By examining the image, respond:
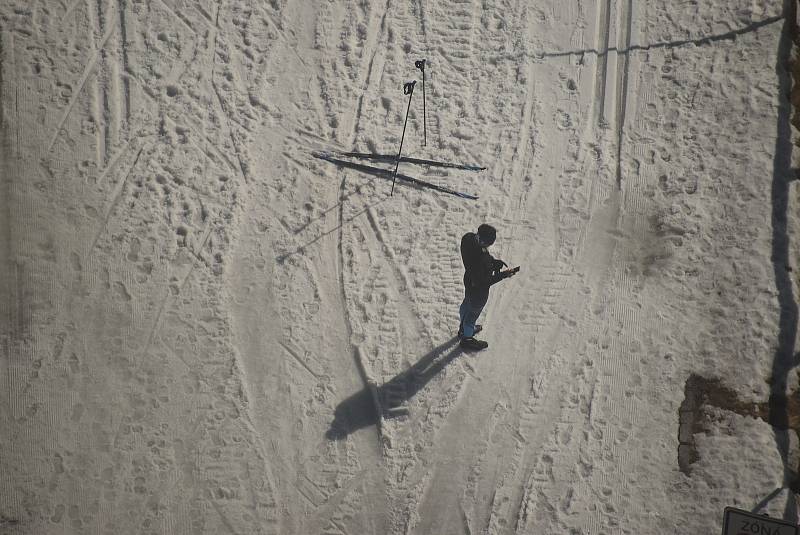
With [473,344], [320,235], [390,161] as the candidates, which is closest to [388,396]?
[473,344]

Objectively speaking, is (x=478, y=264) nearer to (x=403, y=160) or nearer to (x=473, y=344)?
(x=473, y=344)

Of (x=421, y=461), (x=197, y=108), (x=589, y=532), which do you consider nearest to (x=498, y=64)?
(x=197, y=108)

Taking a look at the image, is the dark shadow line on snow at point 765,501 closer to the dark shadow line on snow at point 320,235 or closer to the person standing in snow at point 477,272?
the person standing in snow at point 477,272

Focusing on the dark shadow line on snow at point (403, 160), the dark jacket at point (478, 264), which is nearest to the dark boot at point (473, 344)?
the dark jacket at point (478, 264)

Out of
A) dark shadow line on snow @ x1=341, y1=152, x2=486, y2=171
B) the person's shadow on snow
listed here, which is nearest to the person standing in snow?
the person's shadow on snow

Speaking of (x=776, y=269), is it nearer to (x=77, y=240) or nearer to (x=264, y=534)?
(x=264, y=534)

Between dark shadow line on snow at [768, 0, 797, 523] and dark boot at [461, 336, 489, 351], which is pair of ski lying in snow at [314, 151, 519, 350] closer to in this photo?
dark boot at [461, 336, 489, 351]
